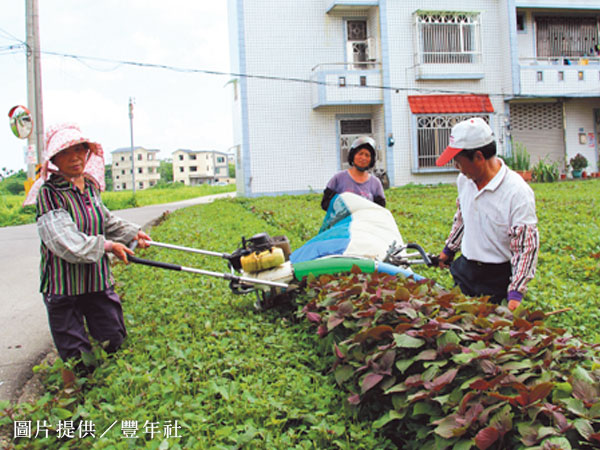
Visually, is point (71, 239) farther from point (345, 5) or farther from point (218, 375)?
point (345, 5)

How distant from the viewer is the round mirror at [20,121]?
14.8 meters

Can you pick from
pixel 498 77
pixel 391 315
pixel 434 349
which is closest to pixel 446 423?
pixel 434 349

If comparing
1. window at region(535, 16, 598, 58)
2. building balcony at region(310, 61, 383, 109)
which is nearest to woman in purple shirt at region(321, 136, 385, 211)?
building balcony at region(310, 61, 383, 109)

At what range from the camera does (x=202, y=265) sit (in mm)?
6840

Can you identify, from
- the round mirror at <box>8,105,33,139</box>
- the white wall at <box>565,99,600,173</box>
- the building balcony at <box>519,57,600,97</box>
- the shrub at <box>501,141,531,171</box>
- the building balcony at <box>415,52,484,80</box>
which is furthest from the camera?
the white wall at <box>565,99,600,173</box>

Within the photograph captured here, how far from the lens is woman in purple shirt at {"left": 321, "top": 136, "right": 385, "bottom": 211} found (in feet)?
18.3

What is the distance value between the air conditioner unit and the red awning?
2.06 meters

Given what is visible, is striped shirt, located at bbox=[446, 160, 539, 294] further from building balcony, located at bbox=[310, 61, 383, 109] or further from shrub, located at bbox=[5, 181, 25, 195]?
shrub, located at bbox=[5, 181, 25, 195]

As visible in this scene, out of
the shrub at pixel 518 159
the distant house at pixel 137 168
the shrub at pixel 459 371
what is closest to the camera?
the shrub at pixel 459 371

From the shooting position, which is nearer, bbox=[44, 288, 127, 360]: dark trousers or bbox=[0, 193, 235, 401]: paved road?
bbox=[44, 288, 127, 360]: dark trousers

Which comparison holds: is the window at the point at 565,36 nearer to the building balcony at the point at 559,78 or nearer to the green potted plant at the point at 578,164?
the building balcony at the point at 559,78

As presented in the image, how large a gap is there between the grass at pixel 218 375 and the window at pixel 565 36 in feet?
66.5

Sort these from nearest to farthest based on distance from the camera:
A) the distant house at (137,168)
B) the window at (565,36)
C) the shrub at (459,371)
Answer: the shrub at (459,371), the window at (565,36), the distant house at (137,168)

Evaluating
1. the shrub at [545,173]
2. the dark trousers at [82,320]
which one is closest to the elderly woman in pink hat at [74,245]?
the dark trousers at [82,320]
